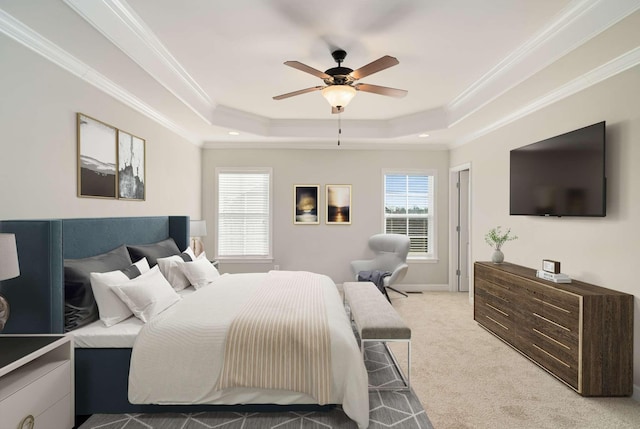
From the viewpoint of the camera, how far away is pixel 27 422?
1.74 m

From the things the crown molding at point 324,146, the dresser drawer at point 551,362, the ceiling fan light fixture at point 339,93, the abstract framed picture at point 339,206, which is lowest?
the dresser drawer at point 551,362

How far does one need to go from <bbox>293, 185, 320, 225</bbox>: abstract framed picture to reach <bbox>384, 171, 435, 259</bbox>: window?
4.12ft

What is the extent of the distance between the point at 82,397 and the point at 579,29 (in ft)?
13.9

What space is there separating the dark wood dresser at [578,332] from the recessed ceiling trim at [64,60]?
14.1ft

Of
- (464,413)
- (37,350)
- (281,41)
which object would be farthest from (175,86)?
(464,413)

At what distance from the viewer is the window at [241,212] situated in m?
6.02

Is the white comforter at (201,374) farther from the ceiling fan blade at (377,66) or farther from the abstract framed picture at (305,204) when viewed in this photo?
the abstract framed picture at (305,204)

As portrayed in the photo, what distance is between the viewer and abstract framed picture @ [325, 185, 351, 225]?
19.8 feet

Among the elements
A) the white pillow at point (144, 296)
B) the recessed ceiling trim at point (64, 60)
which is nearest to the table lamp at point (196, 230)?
the recessed ceiling trim at point (64, 60)

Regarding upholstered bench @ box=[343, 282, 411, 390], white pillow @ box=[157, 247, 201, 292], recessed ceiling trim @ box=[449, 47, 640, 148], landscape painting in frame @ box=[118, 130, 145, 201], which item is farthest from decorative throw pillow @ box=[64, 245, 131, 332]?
recessed ceiling trim @ box=[449, 47, 640, 148]

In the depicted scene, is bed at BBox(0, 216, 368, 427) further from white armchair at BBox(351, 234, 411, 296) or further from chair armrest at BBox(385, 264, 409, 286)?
white armchair at BBox(351, 234, 411, 296)

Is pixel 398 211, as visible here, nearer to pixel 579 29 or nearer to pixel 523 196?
pixel 523 196

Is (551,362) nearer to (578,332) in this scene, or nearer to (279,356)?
(578,332)

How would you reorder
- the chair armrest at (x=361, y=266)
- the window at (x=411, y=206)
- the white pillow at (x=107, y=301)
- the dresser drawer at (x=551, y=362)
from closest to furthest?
the white pillow at (x=107, y=301), the dresser drawer at (x=551, y=362), the chair armrest at (x=361, y=266), the window at (x=411, y=206)
